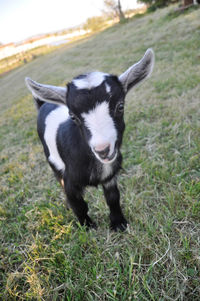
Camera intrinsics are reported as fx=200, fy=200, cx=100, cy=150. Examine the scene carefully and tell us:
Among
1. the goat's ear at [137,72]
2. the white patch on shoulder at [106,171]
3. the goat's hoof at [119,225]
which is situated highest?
the goat's ear at [137,72]

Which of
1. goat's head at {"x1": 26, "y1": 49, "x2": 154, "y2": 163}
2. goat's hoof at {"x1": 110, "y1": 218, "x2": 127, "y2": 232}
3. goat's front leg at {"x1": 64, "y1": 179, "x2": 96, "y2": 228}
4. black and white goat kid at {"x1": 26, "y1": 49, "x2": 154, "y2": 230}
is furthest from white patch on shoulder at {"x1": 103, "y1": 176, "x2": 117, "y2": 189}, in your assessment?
goat's head at {"x1": 26, "y1": 49, "x2": 154, "y2": 163}

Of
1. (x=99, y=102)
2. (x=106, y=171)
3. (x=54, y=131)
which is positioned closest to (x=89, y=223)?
(x=106, y=171)

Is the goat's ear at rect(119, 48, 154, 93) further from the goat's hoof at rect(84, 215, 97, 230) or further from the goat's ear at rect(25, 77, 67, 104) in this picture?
the goat's hoof at rect(84, 215, 97, 230)

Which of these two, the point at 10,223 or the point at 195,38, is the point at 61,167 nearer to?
the point at 10,223

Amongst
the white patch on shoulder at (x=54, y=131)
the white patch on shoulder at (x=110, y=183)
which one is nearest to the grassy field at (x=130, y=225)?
the white patch on shoulder at (x=110, y=183)

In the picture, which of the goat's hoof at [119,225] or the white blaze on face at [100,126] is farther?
the goat's hoof at [119,225]

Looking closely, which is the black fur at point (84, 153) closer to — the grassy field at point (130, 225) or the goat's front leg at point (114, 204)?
the goat's front leg at point (114, 204)

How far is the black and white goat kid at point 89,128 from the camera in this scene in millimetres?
1292

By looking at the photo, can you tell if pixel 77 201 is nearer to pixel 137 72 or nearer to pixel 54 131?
pixel 54 131

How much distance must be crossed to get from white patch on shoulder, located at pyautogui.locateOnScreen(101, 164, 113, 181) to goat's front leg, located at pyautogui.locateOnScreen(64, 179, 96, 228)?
238 millimetres

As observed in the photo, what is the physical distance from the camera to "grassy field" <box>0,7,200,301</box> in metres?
1.45

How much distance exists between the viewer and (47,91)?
1513mm

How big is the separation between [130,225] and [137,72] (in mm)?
1368

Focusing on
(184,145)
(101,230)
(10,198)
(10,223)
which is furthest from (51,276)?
(184,145)
